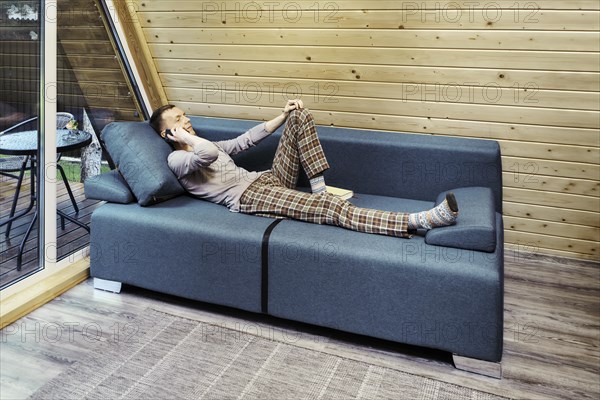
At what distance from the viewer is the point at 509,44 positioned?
8.48 ft

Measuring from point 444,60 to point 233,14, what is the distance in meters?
1.10

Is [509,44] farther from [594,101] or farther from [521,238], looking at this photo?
[521,238]

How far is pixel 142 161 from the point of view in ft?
8.80

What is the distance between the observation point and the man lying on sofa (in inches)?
95.0

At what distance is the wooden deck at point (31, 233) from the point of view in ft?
8.33

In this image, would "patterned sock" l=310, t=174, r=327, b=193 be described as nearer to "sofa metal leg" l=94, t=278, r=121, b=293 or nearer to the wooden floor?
the wooden floor

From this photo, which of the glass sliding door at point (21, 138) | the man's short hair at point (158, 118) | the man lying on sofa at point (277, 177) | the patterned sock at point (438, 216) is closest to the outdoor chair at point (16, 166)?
the glass sliding door at point (21, 138)

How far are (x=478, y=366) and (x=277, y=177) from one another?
127 centimetres

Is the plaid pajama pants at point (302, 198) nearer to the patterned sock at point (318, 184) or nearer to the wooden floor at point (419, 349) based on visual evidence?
A: the patterned sock at point (318, 184)

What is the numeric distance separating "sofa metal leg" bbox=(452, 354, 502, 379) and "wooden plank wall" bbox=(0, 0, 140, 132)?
2.10 m

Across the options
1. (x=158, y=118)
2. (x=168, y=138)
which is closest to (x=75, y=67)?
(x=158, y=118)

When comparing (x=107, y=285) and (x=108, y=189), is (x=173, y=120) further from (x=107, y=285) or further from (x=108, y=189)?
(x=107, y=285)

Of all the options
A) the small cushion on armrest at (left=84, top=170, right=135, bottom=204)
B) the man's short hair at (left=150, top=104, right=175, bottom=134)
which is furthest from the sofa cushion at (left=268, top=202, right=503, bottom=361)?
the man's short hair at (left=150, top=104, right=175, bottom=134)

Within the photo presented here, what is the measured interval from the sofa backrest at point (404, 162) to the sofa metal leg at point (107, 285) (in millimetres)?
1001
